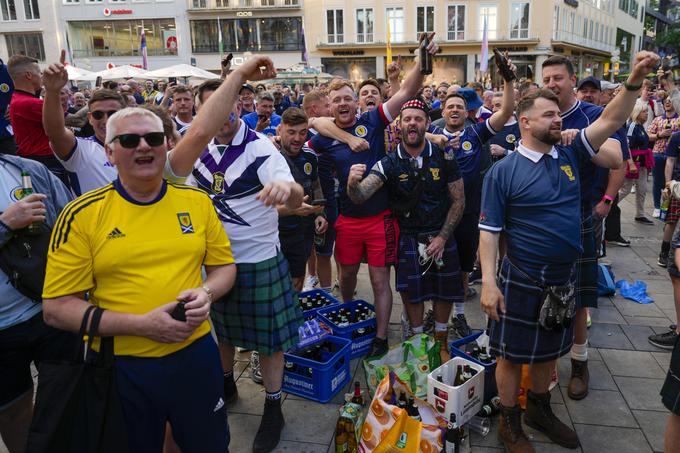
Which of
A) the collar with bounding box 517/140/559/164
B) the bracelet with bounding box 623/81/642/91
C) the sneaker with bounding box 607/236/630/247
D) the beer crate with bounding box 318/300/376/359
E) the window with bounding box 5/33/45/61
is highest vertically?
the window with bounding box 5/33/45/61

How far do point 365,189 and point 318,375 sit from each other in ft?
5.22

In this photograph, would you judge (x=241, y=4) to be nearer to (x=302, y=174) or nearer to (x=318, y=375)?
(x=302, y=174)

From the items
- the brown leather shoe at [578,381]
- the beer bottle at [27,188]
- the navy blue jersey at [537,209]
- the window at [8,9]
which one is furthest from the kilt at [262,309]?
the window at [8,9]

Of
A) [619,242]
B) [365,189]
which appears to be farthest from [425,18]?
[365,189]

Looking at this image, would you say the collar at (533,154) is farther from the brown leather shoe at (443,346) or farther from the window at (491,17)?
the window at (491,17)

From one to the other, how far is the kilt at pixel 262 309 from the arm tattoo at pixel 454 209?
155cm

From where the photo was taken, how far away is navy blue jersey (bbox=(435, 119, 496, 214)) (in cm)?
523

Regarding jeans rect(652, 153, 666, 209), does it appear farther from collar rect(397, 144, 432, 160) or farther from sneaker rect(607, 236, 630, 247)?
collar rect(397, 144, 432, 160)

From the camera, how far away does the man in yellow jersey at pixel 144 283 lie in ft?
6.91

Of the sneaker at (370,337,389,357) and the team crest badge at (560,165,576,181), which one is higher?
the team crest badge at (560,165,576,181)

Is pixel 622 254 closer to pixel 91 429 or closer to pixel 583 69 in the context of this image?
pixel 91 429

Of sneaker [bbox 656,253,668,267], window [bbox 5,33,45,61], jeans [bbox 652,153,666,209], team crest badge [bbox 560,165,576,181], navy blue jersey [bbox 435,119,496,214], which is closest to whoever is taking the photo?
team crest badge [bbox 560,165,576,181]

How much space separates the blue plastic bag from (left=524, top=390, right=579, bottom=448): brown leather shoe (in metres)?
3.06

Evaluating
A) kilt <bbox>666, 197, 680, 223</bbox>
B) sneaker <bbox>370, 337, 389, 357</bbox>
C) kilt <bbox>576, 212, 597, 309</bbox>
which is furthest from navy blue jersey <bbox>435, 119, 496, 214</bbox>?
kilt <bbox>666, 197, 680, 223</bbox>
